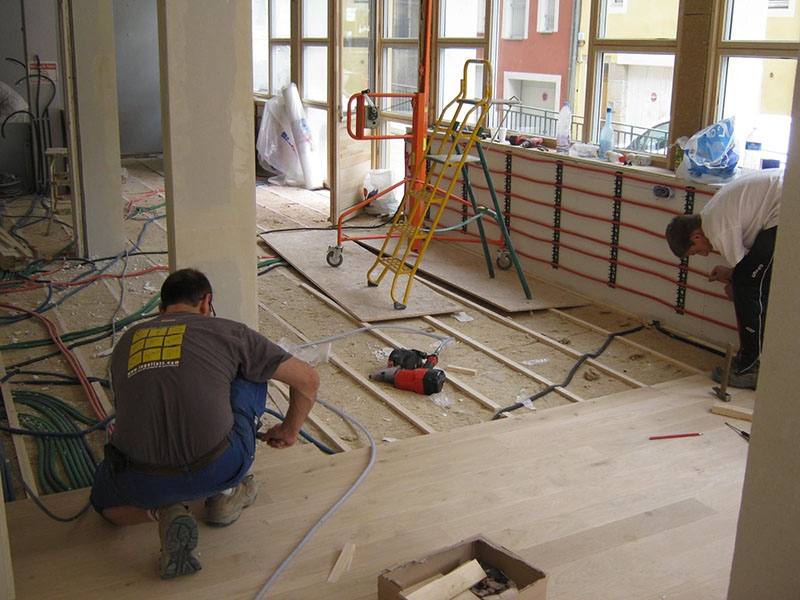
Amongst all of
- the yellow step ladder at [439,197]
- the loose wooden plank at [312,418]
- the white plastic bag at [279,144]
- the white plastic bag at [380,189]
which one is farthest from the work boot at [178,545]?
the white plastic bag at [279,144]

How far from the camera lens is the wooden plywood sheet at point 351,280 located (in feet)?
18.5

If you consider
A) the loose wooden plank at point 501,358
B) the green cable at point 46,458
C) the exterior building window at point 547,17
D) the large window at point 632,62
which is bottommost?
the green cable at point 46,458

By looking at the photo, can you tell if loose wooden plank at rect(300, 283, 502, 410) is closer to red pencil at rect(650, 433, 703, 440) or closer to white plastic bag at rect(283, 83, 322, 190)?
red pencil at rect(650, 433, 703, 440)

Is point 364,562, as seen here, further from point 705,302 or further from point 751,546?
point 705,302

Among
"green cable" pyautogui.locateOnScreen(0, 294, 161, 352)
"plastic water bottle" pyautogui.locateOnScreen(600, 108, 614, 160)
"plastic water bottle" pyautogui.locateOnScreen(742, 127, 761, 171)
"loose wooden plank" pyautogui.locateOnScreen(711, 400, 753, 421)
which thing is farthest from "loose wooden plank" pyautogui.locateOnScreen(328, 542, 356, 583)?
"plastic water bottle" pyautogui.locateOnScreen(600, 108, 614, 160)

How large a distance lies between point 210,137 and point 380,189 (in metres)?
5.01

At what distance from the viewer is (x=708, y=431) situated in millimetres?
3850

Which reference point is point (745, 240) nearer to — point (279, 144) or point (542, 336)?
point (542, 336)

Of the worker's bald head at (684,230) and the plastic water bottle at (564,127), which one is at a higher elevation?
the plastic water bottle at (564,127)

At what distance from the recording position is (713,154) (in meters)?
4.87

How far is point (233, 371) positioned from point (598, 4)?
13.3 ft

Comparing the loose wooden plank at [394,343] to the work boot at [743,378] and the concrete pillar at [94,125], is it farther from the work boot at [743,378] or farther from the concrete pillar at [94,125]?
the concrete pillar at [94,125]

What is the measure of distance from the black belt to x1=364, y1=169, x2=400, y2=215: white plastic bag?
19.7 feet

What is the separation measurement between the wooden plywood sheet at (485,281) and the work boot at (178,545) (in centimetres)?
334
